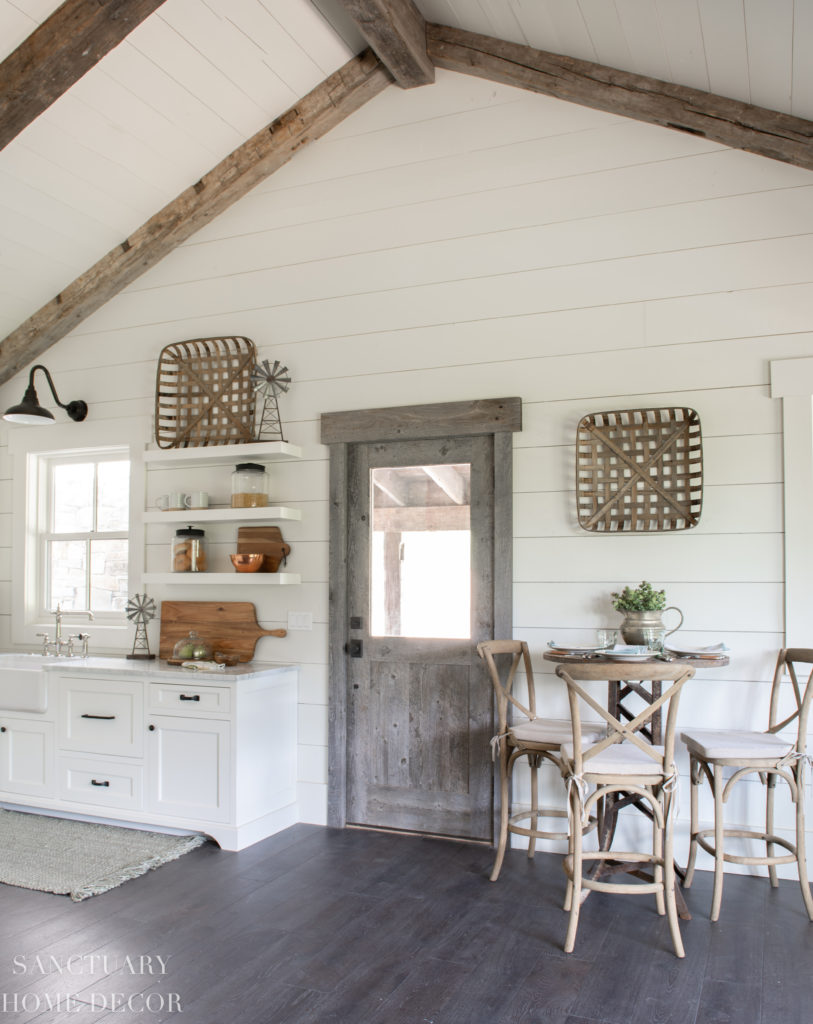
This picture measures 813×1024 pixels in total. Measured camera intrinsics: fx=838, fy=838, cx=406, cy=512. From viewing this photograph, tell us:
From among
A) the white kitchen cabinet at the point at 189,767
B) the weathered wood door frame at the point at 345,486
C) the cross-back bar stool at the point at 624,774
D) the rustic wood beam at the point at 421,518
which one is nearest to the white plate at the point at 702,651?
the cross-back bar stool at the point at 624,774

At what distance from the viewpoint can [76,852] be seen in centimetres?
374

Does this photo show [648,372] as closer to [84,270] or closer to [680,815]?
[680,815]

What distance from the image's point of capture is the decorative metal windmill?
4387 mm

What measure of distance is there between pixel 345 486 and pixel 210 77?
6.73ft

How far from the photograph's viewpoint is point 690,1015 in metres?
2.38

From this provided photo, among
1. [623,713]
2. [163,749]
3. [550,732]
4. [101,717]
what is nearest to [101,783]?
[101,717]

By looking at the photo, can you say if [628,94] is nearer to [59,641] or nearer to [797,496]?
[797,496]

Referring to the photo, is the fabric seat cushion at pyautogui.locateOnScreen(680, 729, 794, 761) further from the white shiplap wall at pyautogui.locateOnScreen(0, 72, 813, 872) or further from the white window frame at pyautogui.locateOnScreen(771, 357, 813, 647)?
the white window frame at pyautogui.locateOnScreen(771, 357, 813, 647)

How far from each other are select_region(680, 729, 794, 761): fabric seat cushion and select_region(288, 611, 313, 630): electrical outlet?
190 cm

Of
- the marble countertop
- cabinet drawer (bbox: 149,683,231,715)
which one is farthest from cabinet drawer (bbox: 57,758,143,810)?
the marble countertop

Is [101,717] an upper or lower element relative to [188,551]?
lower

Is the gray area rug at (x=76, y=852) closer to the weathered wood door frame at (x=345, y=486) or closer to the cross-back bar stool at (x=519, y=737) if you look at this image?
the weathered wood door frame at (x=345, y=486)

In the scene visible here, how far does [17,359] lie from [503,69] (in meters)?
3.29

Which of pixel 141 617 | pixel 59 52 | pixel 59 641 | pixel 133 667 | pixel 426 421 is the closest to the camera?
pixel 59 52
